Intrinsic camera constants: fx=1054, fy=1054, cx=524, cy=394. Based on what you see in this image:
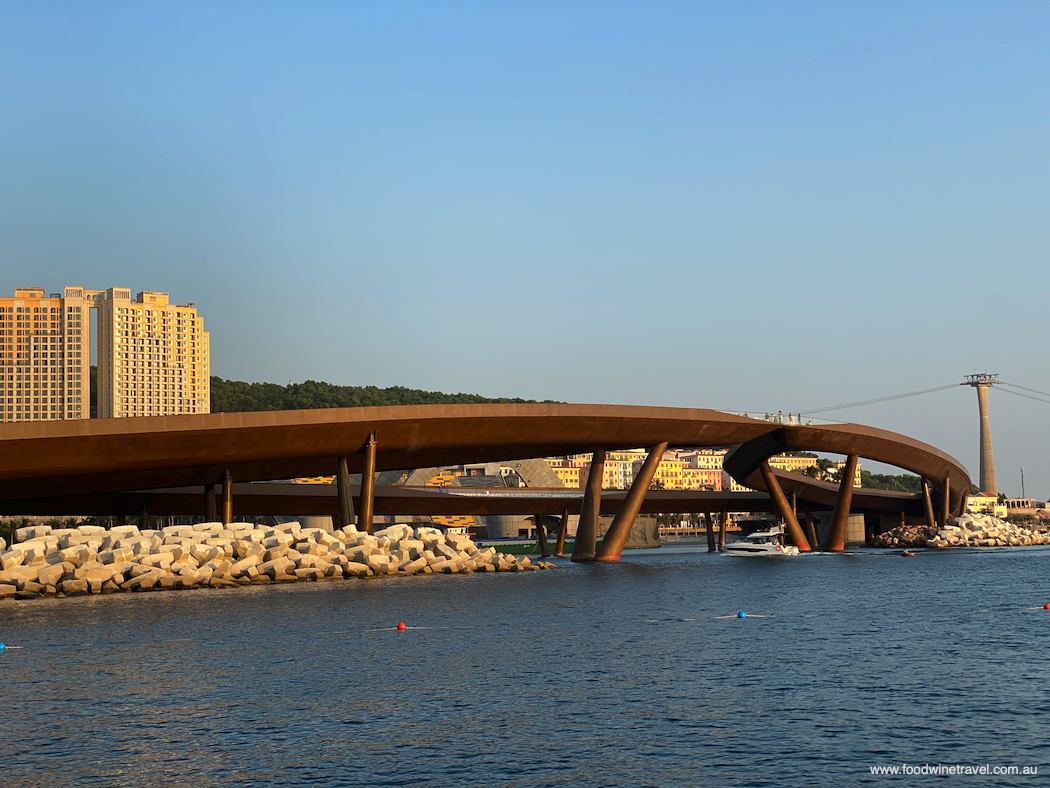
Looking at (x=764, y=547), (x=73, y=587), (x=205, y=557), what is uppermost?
(x=205, y=557)

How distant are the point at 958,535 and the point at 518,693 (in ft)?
342

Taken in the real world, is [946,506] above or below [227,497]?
below

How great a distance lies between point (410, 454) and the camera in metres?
68.1

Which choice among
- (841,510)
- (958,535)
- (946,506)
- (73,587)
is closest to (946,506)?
(946,506)

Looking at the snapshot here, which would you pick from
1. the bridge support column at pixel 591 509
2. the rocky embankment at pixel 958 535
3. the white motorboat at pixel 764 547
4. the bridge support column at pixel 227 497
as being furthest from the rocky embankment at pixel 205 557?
the rocky embankment at pixel 958 535

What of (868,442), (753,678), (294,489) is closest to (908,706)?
(753,678)

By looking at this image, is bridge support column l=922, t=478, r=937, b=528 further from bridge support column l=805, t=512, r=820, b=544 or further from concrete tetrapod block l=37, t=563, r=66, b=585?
concrete tetrapod block l=37, t=563, r=66, b=585

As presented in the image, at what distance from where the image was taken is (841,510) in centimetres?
9144

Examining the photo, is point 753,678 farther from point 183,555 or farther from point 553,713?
point 183,555

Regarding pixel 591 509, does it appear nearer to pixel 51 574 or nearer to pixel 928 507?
pixel 51 574

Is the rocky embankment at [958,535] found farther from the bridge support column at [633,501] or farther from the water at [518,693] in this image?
the water at [518,693]

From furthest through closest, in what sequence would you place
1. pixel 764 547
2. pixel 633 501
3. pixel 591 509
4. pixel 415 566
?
pixel 764 547 < pixel 591 509 < pixel 633 501 < pixel 415 566

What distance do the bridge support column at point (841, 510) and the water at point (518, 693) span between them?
46881 mm

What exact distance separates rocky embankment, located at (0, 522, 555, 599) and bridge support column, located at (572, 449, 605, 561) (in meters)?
11.5
